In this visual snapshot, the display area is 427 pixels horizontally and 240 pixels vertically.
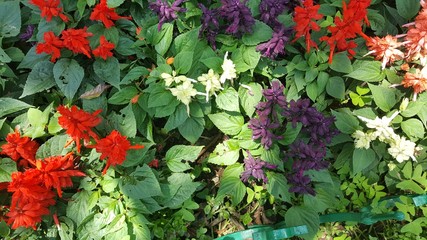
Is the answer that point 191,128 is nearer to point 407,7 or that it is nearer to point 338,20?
point 338,20

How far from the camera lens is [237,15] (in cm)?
202

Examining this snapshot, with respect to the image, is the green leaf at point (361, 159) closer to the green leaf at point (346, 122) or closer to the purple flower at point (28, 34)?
the green leaf at point (346, 122)

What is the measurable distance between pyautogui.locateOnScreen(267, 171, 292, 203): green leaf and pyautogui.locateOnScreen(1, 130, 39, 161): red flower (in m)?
1.19

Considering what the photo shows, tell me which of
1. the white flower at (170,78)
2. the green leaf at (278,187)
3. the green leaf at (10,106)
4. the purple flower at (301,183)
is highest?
the white flower at (170,78)

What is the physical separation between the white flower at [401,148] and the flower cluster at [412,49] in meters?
0.24

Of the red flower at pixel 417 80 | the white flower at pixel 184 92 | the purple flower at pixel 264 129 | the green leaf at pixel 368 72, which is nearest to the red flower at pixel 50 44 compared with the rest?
the white flower at pixel 184 92

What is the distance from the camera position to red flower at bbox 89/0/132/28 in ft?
6.86

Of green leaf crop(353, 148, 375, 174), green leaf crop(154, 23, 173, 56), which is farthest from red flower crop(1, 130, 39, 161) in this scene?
green leaf crop(353, 148, 375, 174)

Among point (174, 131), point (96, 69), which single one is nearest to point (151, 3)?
point (96, 69)

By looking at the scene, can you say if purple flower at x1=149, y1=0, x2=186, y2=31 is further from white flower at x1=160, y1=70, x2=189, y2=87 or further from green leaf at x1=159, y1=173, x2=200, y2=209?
green leaf at x1=159, y1=173, x2=200, y2=209

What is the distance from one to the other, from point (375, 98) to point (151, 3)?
1.21 metres

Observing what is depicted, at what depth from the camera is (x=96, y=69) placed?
2.21m

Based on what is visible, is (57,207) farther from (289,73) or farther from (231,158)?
(289,73)

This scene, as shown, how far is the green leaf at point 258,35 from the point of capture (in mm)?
2148
